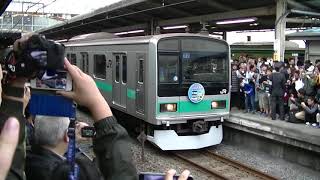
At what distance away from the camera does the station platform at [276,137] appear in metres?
9.38

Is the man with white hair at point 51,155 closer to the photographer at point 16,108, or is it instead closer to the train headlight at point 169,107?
the photographer at point 16,108

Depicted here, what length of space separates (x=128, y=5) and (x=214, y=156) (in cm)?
935

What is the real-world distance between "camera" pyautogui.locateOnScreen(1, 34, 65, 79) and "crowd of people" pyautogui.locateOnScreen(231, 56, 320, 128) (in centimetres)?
944

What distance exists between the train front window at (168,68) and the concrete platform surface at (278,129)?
226cm

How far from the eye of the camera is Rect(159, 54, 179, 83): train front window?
9992mm

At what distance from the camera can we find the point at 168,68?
10.1 meters

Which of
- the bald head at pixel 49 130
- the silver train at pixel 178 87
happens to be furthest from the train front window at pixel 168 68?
the bald head at pixel 49 130

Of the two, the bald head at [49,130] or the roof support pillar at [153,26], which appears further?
the roof support pillar at [153,26]

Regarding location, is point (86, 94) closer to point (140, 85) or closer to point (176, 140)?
point (176, 140)

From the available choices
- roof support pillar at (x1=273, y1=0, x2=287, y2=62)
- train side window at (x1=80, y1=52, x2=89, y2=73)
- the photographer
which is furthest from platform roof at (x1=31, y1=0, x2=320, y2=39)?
the photographer

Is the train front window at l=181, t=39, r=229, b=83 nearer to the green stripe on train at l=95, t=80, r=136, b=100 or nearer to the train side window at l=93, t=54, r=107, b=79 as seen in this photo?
the green stripe on train at l=95, t=80, r=136, b=100

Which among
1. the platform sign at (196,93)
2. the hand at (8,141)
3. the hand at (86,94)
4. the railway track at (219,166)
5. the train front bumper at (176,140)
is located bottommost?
the railway track at (219,166)

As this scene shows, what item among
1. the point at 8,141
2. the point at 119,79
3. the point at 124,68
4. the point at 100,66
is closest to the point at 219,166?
the point at 124,68

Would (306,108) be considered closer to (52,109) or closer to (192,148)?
(192,148)
